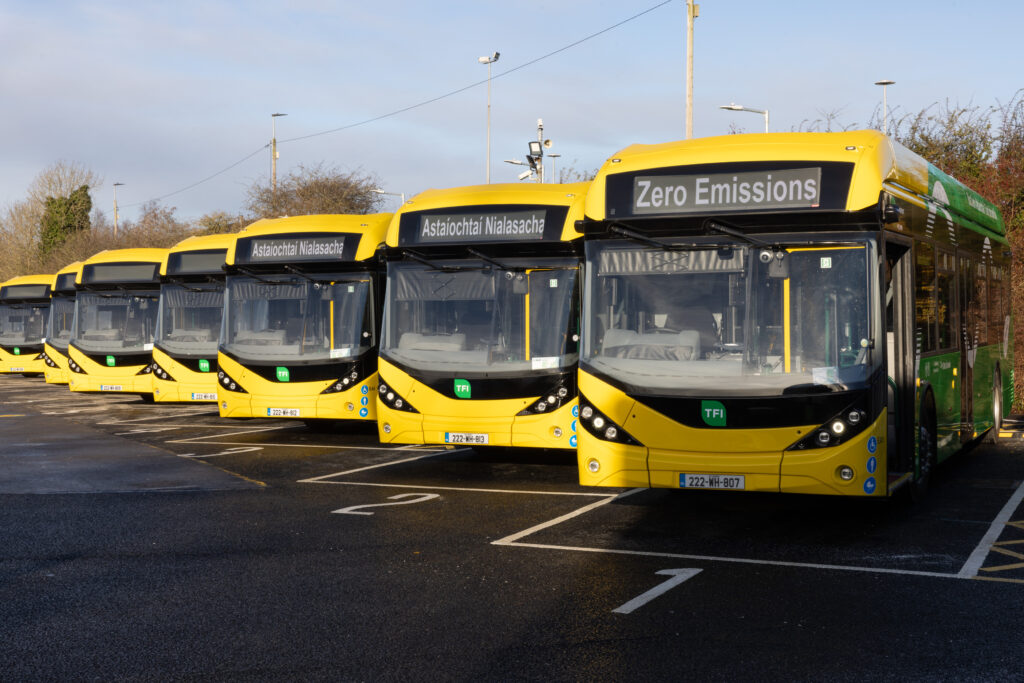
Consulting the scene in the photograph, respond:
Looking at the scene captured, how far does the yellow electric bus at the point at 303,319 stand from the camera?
15539 mm

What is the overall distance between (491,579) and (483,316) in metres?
5.36

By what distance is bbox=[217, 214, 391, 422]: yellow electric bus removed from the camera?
15539mm

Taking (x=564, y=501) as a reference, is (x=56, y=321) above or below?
above

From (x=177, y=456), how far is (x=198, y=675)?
10.2 meters

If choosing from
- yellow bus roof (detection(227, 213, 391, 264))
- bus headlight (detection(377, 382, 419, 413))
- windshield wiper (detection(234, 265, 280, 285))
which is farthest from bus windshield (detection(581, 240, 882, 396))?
windshield wiper (detection(234, 265, 280, 285))

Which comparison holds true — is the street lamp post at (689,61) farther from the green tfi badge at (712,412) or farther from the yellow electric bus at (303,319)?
the green tfi badge at (712,412)

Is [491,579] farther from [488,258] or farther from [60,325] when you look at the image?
[60,325]

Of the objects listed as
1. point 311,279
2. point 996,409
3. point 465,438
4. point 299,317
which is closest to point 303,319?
point 299,317

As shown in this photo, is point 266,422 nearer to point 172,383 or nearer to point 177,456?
point 172,383

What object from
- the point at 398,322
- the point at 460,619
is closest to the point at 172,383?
the point at 398,322

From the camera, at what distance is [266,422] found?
69.2 feet

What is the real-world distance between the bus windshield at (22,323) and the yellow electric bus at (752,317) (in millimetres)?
28579

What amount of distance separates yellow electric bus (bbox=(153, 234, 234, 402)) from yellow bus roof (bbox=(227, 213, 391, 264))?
458 centimetres

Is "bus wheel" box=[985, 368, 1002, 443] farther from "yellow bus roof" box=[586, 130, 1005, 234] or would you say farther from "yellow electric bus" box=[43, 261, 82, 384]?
"yellow electric bus" box=[43, 261, 82, 384]
